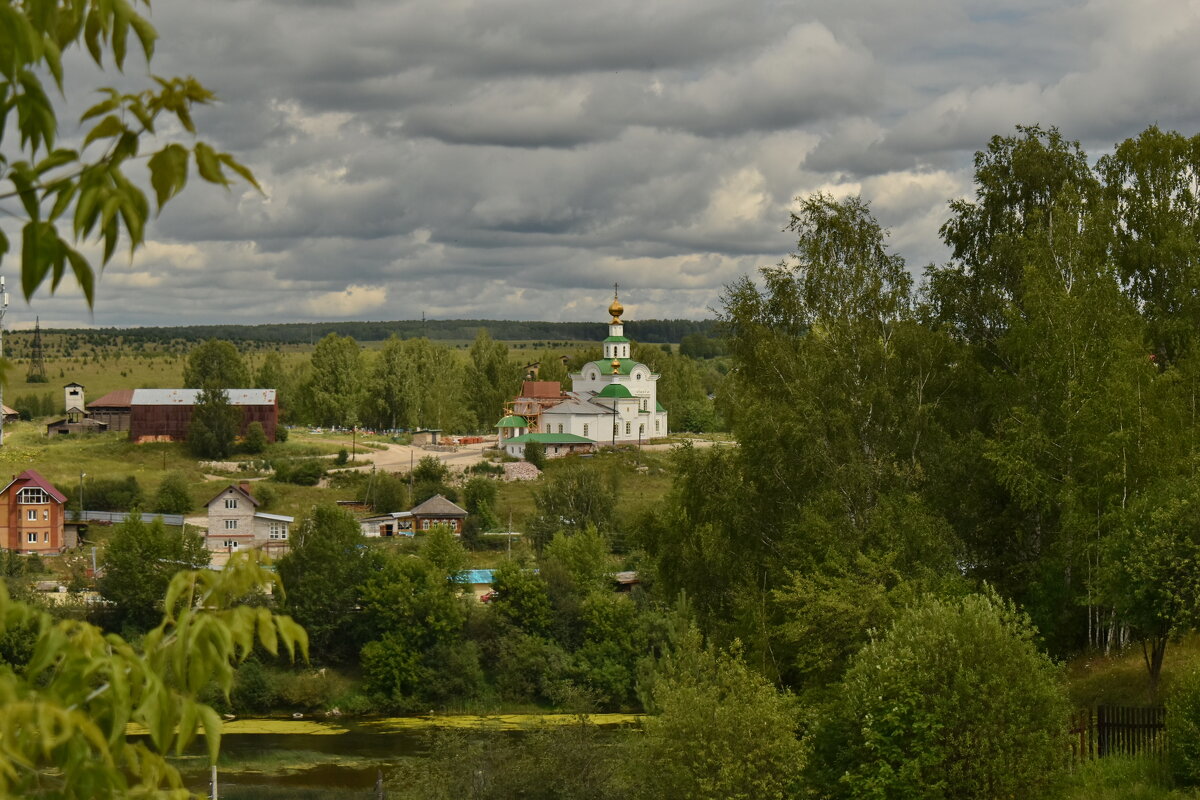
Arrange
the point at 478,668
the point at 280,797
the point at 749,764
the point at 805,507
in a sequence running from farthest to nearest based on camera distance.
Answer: the point at 478,668, the point at 280,797, the point at 805,507, the point at 749,764

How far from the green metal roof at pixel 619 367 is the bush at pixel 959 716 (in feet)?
231

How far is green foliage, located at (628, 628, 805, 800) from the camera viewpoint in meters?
16.5

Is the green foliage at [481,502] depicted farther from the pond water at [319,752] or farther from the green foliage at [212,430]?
the pond water at [319,752]

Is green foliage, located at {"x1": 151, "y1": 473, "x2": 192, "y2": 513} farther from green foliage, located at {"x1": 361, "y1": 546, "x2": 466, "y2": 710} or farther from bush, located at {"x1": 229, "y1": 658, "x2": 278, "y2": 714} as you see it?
bush, located at {"x1": 229, "y1": 658, "x2": 278, "y2": 714}

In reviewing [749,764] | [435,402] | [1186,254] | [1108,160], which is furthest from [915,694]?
[435,402]

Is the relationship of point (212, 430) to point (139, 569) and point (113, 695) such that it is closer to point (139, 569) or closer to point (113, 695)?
point (139, 569)

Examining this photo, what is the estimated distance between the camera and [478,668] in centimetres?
4053

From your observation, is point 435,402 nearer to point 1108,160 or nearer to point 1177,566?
point 1108,160

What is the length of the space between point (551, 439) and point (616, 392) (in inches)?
289

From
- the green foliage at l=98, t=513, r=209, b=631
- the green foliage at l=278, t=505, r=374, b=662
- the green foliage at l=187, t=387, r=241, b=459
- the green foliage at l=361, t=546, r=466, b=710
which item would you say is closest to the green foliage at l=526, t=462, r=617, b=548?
the green foliage at l=361, t=546, r=466, b=710

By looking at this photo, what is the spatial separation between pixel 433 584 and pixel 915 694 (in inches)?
1113

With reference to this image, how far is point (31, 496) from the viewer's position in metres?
51.6

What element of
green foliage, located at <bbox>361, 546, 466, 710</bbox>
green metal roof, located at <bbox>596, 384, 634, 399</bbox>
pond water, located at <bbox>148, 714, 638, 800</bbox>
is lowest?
pond water, located at <bbox>148, 714, 638, 800</bbox>

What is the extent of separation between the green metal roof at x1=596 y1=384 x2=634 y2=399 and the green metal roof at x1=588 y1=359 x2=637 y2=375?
201 cm
